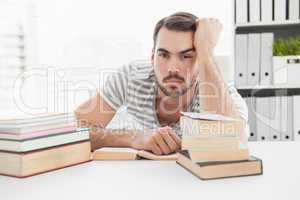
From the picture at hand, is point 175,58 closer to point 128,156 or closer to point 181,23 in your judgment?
point 181,23

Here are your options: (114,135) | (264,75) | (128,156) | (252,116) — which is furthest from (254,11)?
(128,156)

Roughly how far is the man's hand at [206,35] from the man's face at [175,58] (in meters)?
0.03

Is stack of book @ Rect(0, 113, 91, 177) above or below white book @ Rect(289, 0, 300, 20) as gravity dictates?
below

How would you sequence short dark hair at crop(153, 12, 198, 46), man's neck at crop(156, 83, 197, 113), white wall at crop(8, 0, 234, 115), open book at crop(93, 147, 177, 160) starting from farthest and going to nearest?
white wall at crop(8, 0, 234, 115) → man's neck at crop(156, 83, 197, 113) → short dark hair at crop(153, 12, 198, 46) → open book at crop(93, 147, 177, 160)

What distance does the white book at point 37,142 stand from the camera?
819 mm

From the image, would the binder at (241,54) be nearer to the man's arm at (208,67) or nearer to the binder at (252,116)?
the binder at (252,116)

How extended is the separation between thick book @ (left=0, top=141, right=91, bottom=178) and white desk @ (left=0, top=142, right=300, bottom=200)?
18mm

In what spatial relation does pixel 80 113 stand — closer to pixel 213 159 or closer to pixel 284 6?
pixel 213 159

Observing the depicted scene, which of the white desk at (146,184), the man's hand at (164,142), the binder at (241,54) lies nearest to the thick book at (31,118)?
the white desk at (146,184)

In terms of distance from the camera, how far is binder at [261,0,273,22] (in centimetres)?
230

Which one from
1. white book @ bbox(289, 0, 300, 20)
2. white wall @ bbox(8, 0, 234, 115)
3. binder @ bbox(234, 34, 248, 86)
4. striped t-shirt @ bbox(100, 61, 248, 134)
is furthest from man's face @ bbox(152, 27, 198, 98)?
white wall @ bbox(8, 0, 234, 115)

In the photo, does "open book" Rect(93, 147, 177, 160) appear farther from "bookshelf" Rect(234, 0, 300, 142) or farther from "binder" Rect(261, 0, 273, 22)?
"binder" Rect(261, 0, 273, 22)

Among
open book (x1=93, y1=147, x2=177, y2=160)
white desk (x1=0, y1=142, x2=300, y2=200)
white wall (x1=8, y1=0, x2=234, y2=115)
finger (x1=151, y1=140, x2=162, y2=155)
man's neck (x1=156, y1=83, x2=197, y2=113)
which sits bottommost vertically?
white desk (x1=0, y1=142, x2=300, y2=200)

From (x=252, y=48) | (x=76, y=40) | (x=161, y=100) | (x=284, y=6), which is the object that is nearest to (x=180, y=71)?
(x=161, y=100)
